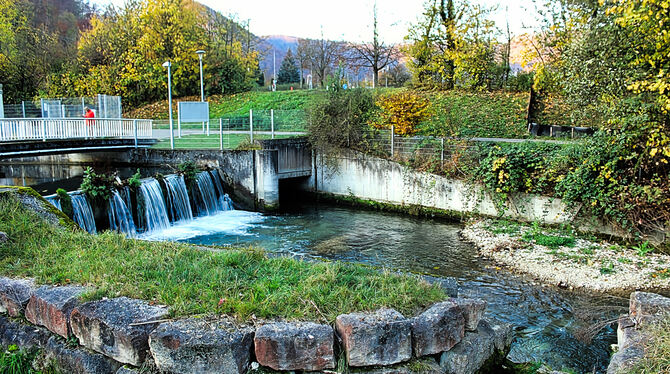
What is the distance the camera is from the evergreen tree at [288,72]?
69812mm

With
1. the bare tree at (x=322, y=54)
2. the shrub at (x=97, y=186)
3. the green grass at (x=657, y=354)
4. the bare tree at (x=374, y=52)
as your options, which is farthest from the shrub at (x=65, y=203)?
the bare tree at (x=322, y=54)

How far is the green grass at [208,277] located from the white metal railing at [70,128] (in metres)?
12.0

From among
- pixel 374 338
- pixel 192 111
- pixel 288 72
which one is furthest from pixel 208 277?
pixel 288 72

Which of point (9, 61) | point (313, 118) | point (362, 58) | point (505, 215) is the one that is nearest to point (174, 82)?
point (9, 61)

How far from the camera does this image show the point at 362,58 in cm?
4381

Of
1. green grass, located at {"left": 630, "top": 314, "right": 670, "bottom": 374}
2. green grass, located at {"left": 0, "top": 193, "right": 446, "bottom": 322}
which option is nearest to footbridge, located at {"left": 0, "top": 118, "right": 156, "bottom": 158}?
green grass, located at {"left": 0, "top": 193, "right": 446, "bottom": 322}

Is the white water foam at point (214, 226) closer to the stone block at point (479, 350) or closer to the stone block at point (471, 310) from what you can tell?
the stone block at point (479, 350)

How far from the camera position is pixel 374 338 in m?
4.36

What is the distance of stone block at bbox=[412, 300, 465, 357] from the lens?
457cm

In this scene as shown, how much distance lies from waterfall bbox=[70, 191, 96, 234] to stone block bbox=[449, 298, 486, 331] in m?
11.6

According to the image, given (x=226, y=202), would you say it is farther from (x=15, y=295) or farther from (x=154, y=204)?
(x=15, y=295)

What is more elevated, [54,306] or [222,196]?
[54,306]

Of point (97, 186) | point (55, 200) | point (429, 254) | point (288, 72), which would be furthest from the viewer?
point (288, 72)

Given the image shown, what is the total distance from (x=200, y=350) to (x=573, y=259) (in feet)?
34.1
